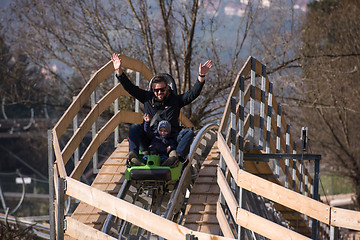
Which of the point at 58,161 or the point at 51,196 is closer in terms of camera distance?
the point at 58,161

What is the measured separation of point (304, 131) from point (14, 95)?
37.3 ft

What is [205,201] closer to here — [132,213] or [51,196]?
[51,196]

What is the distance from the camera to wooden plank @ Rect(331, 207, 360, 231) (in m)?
4.47

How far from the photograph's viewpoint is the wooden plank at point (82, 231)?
18.3 ft

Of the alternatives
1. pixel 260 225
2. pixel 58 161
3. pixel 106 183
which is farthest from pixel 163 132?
pixel 260 225

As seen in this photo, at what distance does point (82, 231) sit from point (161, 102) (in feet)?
7.82

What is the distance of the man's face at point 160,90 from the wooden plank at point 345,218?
3.41 m

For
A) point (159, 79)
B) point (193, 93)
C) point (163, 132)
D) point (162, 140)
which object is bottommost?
point (162, 140)

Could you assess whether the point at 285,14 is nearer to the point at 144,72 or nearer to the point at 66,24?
the point at 66,24

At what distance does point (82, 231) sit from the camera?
19.0ft

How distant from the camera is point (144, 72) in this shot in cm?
1005

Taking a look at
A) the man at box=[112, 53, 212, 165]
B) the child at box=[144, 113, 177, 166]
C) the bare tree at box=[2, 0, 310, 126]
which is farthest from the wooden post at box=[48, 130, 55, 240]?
the bare tree at box=[2, 0, 310, 126]

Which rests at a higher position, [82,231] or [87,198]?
[87,198]

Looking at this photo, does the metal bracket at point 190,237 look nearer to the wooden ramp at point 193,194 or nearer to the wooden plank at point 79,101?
the wooden ramp at point 193,194
